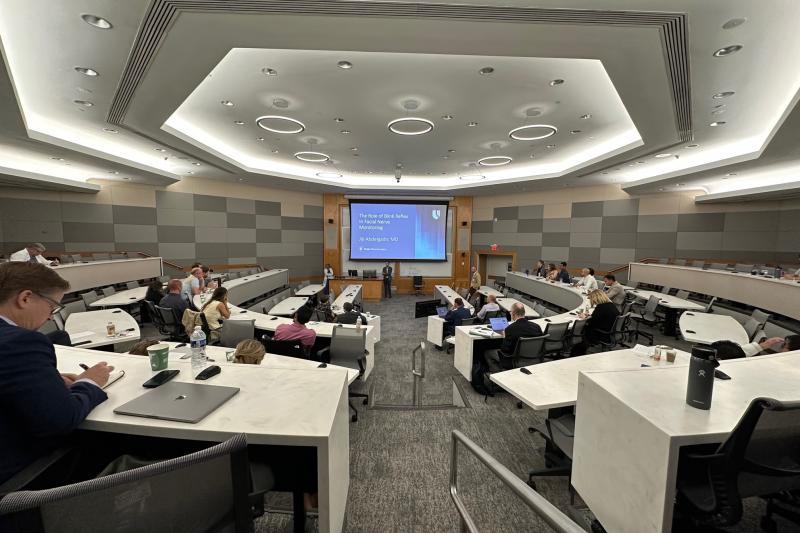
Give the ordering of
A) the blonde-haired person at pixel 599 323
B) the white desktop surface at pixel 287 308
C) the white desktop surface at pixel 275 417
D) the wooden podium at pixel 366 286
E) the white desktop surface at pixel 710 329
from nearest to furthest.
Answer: the white desktop surface at pixel 275 417 < the white desktop surface at pixel 710 329 < the blonde-haired person at pixel 599 323 < the white desktop surface at pixel 287 308 < the wooden podium at pixel 366 286

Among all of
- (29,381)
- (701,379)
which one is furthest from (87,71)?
(701,379)

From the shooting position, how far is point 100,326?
4797 mm

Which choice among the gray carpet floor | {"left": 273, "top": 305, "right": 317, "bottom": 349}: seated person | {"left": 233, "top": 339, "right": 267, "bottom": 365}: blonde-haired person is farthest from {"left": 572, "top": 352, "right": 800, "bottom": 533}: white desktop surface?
{"left": 273, "top": 305, "right": 317, "bottom": 349}: seated person

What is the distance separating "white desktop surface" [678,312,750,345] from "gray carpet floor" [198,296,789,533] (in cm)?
285

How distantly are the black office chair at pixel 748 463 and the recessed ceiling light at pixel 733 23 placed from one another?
368 centimetres

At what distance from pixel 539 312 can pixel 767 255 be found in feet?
32.2

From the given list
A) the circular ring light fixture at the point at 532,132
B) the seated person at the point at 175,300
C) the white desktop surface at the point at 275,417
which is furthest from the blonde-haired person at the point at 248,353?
the circular ring light fixture at the point at 532,132

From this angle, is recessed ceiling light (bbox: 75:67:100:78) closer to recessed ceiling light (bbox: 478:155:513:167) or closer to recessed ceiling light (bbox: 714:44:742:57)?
recessed ceiling light (bbox: 714:44:742:57)

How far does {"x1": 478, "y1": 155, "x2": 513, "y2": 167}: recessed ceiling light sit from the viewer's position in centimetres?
918

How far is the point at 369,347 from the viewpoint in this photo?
16.3 feet

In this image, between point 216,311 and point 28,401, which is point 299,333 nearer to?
point 216,311

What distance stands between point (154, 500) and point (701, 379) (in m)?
2.21

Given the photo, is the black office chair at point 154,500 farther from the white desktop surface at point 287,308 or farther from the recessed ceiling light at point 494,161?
the recessed ceiling light at point 494,161

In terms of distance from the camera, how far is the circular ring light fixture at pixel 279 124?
630cm
